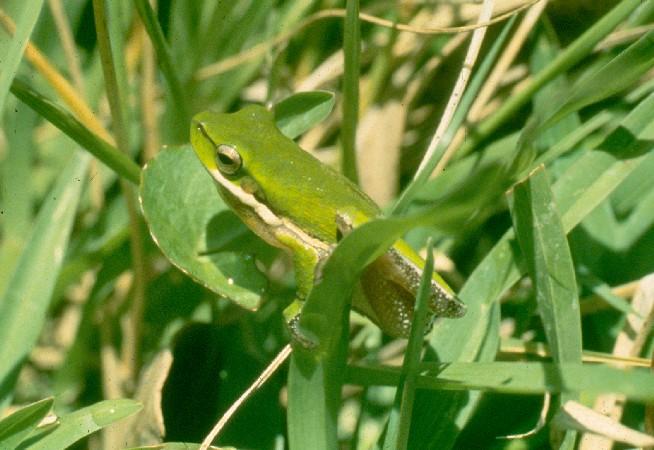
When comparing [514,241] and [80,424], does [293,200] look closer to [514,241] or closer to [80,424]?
[514,241]

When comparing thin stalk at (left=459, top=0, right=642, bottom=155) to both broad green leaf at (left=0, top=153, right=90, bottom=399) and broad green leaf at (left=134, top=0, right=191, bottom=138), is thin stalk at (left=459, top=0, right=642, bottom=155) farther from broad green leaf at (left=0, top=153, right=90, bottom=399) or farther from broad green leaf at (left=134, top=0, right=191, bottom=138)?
broad green leaf at (left=0, top=153, right=90, bottom=399)

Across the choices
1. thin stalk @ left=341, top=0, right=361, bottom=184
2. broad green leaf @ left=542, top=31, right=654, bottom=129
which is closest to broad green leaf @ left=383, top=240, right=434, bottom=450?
broad green leaf @ left=542, top=31, right=654, bottom=129

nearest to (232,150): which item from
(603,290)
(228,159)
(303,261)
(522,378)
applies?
(228,159)

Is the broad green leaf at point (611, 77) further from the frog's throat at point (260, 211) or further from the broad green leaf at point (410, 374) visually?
the frog's throat at point (260, 211)

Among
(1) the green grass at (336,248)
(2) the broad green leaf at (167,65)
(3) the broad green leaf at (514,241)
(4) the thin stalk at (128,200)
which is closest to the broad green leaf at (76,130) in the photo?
(1) the green grass at (336,248)

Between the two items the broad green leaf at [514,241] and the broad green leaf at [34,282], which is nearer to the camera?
the broad green leaf at [514,241]

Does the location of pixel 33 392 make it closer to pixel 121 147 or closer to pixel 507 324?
pixel 121 147
